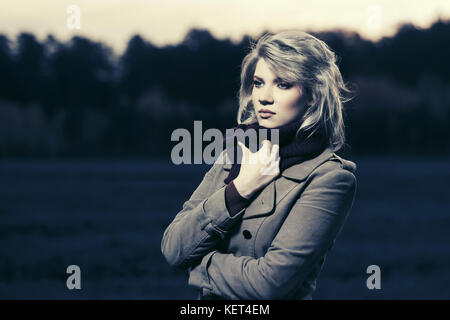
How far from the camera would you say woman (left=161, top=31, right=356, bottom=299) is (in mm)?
2453

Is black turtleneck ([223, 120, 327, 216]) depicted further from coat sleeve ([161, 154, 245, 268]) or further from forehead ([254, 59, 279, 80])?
forehead ([254, 59, 279, 80])

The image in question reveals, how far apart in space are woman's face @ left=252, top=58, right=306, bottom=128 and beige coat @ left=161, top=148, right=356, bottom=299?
0.20 metres

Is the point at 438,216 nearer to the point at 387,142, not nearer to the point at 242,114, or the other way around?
the point at 242,114

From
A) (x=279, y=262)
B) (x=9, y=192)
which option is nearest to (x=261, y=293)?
(x=279, y=262)

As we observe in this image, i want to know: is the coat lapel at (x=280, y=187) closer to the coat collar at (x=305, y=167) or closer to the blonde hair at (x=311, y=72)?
the coat collar at (x=305, y=167)

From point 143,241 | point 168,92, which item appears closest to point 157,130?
point 168,92

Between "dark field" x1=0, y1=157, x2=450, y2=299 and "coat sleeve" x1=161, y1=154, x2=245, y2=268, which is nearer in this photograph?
"coat sleeve" x1=161, y1=154, x2=245, y2=268

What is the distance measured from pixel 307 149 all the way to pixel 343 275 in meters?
7.11

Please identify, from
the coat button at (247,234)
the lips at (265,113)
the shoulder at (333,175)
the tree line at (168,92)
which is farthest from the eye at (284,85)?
the tree line at (168,92)

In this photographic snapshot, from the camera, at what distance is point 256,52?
260 centimetres

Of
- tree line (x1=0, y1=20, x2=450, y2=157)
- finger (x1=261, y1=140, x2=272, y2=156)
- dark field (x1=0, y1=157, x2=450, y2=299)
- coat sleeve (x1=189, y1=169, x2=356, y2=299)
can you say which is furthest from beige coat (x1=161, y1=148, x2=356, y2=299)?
tree line (x1=0, y1=20, x2=450, y2=157)

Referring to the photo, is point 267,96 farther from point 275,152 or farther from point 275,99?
point 275,152

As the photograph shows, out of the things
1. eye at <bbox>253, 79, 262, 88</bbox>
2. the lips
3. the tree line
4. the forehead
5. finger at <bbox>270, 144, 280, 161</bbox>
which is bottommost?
finger at <bbox>270, 144, 280, 161</bbox>

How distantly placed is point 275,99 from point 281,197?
37 cm
